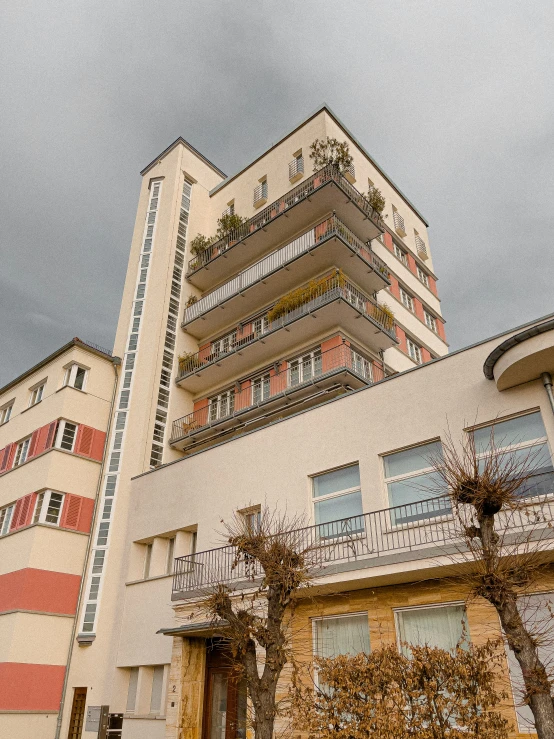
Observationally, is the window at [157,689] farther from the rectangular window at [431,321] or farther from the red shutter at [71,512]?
the rectangular window at [431,321]

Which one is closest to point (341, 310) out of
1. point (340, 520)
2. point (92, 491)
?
point (340, 520)

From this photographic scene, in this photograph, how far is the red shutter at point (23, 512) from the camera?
20422 millimetres

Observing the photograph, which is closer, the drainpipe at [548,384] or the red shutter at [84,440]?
the drainpipe at [548,384]

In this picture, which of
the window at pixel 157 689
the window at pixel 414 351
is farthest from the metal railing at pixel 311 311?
the window at pixel 157 689

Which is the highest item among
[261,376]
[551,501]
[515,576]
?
[261,376]

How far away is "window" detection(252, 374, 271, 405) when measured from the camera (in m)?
23.5

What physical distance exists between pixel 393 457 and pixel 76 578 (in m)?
12.6

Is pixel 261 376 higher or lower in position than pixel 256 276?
lower

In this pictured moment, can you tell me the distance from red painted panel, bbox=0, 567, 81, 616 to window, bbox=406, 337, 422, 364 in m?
16.8

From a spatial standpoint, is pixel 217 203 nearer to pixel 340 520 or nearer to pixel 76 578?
pixel 76 578

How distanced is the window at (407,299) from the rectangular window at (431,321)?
52.4 inches

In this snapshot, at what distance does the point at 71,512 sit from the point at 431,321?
19.5 metres

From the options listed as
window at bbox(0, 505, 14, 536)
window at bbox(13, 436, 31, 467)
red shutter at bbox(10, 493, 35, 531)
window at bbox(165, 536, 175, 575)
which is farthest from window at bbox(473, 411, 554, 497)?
window at bbox(13, 436, 31, 467)

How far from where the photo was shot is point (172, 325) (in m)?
26.7
